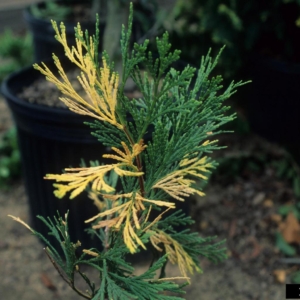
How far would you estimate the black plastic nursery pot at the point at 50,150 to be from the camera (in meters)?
1.92

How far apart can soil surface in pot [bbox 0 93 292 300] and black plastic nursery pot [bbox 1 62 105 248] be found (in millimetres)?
232

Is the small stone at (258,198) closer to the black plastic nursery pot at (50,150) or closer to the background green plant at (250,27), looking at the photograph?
the background green plant at (250,27)

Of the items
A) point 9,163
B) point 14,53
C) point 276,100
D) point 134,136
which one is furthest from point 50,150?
point 14,53

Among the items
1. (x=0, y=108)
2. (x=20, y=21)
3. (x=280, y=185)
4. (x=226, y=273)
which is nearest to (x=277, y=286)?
(x=226, y=273)

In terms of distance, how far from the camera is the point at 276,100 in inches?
110

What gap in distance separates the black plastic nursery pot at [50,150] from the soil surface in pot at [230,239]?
232 mm

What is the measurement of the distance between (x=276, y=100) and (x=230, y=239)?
870 mm

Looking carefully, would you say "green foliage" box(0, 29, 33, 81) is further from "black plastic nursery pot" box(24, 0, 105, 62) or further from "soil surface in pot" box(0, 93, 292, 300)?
"soil surface in pot" box(0, 93, 292, 300)

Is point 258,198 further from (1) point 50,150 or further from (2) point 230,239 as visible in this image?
(1) point 50,150

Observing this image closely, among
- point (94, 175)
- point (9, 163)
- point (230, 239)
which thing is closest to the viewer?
point (94, 175)

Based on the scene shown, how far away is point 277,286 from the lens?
7.18ft

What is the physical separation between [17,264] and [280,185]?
5.01 ft

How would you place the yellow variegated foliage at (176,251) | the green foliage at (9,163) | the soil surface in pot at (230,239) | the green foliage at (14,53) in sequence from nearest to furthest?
the yellow variegated foliage at (176,251) < the soil surface in pot at (230,239) < the green foliage at (9,163) < the green foliage at (14,53)

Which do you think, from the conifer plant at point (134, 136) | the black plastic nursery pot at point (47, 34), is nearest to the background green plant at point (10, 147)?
the black plastic nursery pot at point (47, 34)
